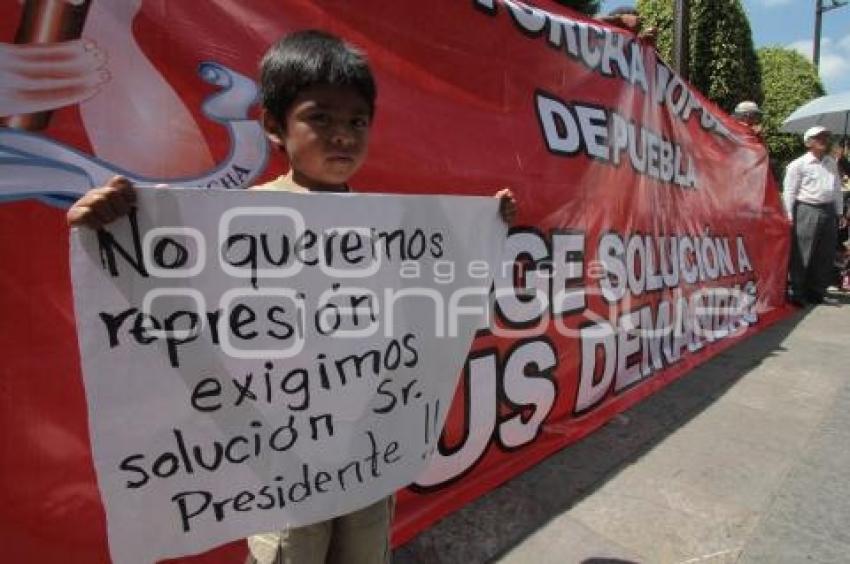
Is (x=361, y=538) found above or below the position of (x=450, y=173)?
below

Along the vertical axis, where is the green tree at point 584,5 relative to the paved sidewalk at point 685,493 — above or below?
above

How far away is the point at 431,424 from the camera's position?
1687 mm

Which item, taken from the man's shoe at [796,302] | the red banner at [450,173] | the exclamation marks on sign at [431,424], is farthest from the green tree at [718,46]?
the exclamation marks on sign at [431,424]

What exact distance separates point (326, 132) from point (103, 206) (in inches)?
17.7

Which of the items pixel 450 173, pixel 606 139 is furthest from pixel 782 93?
pixel 450 173

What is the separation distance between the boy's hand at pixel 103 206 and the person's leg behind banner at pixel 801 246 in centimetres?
746

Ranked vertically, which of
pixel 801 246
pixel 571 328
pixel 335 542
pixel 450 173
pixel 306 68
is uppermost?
pixel 306 68

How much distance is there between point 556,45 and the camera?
10.2ft

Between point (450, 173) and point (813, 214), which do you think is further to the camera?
point (813, 214)

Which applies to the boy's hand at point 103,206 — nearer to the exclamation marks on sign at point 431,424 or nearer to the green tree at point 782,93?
the exclamation marks on sign at point 431,424

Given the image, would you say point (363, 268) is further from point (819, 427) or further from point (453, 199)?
point (819, 427)

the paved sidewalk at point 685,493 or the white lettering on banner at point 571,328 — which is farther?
the white lettering on banner at point 571,328

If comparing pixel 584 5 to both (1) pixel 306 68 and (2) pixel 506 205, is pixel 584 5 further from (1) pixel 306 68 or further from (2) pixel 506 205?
(1) pixel 306 68

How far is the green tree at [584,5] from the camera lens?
38.4 ft
